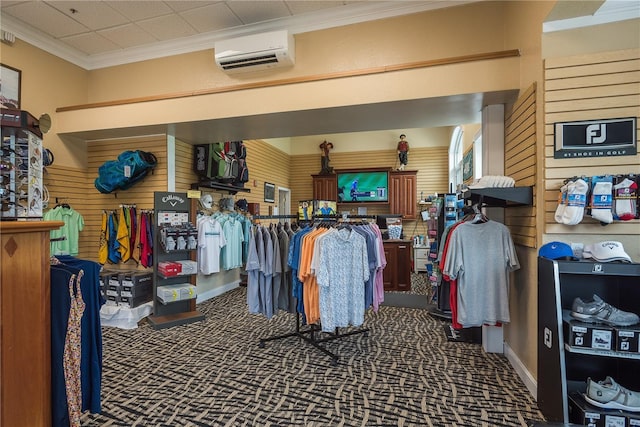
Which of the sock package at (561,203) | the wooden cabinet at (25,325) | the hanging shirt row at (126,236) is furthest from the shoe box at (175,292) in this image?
the sock package at (561,203)

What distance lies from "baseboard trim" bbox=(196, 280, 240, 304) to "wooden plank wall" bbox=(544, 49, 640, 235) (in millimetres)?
5179

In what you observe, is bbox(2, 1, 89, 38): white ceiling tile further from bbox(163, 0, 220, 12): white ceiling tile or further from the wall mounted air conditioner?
the wall mounted air conditioner

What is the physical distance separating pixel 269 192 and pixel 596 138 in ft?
23.1

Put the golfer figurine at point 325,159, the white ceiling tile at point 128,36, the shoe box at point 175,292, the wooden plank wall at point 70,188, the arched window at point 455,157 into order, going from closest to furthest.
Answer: the white ceiling tile at point 128,36, the shoe box at point 175,292, the wooden plank wall at point 70,188, the arched window at point 455,157, the golfer figurine at point 325,159

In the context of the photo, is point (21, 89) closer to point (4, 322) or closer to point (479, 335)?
point (4, 322)

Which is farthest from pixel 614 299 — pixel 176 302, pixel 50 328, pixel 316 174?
pixel 316 174

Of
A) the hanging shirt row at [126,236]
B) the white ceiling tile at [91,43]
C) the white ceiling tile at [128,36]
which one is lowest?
the hanging shirt row at [126,236]

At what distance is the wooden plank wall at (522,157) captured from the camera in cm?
251

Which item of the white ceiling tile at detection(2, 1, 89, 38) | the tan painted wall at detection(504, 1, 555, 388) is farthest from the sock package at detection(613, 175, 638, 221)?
the white ceiling tile at detection(2, 1, 89, 38)

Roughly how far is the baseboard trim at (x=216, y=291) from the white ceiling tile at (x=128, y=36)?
4090 millimetres

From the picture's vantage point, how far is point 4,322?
1327mm

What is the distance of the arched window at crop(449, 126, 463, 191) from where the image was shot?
7.72 meters

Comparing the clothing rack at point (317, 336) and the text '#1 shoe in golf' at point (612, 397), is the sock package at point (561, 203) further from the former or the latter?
the clothing rack at point (317, 336)

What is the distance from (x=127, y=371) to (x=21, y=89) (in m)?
4.01
